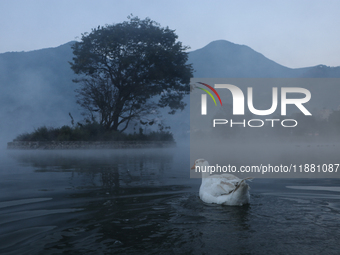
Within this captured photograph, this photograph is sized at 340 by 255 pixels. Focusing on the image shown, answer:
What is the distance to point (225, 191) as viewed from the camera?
165 inches

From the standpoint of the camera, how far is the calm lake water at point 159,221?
249 cm

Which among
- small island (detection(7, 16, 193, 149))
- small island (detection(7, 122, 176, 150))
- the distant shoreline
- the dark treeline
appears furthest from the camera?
small island (detection(7, 16, 193, 149))

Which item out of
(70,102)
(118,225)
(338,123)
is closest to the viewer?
(118,225)

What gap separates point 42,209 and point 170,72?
24.8 metres

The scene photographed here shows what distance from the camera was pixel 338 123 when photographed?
3897 centimetres

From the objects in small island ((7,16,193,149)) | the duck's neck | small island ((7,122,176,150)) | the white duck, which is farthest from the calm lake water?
small island ((7,16,193,149))

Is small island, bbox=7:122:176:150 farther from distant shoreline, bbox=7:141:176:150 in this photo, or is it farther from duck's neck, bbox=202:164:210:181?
duck's neck, bbox=202:164:210:181

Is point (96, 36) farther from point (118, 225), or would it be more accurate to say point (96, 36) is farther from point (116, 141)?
point (118, 225)

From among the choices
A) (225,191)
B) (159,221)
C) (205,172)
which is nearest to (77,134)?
(205,172)

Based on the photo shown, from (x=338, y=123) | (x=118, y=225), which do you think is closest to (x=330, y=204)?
(x=118, y=225)

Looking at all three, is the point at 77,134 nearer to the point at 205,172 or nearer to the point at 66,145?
the point at 66,145

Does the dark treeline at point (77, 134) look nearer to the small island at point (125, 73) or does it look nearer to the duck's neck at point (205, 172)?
the small island at point (125, 73)

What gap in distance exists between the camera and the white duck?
4031 millimetres

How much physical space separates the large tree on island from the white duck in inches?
886
